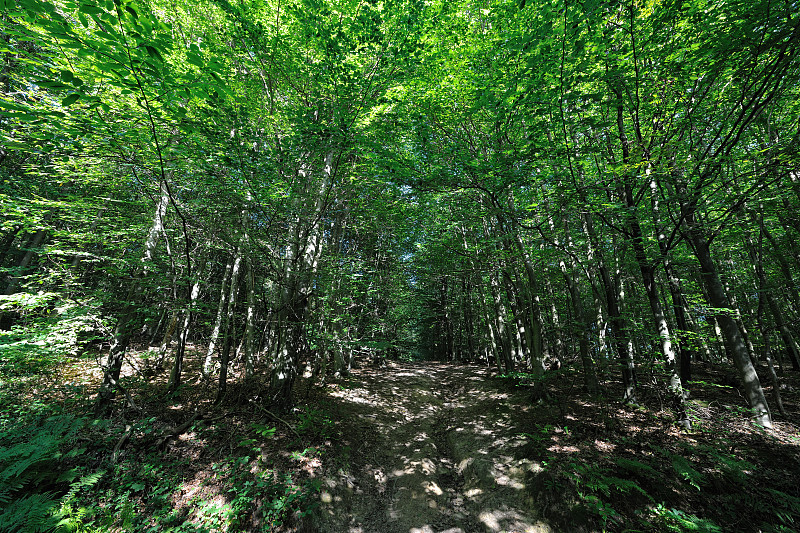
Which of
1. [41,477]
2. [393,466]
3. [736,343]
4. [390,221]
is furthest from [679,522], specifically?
[41,477]

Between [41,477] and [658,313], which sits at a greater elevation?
[658,313]

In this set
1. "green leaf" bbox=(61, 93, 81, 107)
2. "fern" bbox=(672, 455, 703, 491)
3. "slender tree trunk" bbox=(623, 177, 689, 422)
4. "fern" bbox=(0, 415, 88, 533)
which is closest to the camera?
"green leaf" bbox=(61, 93, 81, 107)

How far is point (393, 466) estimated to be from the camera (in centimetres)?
612

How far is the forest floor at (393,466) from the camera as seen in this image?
161 inches

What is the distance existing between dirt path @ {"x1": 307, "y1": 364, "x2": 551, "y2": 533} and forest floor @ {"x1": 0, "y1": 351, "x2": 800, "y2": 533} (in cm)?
3

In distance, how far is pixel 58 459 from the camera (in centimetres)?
470

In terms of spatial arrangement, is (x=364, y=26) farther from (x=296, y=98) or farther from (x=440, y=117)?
(x=296, y=98)

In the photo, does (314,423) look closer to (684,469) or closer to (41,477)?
(41,477)

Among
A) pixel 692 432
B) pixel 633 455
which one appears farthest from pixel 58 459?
pixel 692 432

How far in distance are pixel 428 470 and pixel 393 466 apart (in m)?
0.77

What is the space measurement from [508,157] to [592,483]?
19.1ft

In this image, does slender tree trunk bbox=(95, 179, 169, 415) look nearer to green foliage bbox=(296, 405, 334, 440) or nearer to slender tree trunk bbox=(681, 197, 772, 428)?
green foliage bbox=(296, 405, 334, 440)

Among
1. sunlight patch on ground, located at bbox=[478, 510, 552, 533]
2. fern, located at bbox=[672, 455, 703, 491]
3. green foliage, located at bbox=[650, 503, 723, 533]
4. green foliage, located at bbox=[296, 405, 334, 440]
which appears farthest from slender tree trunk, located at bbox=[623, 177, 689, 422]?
green foliage, located at bbox=[296, 405, 334, 440]

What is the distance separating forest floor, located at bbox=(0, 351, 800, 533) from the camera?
4094mm
